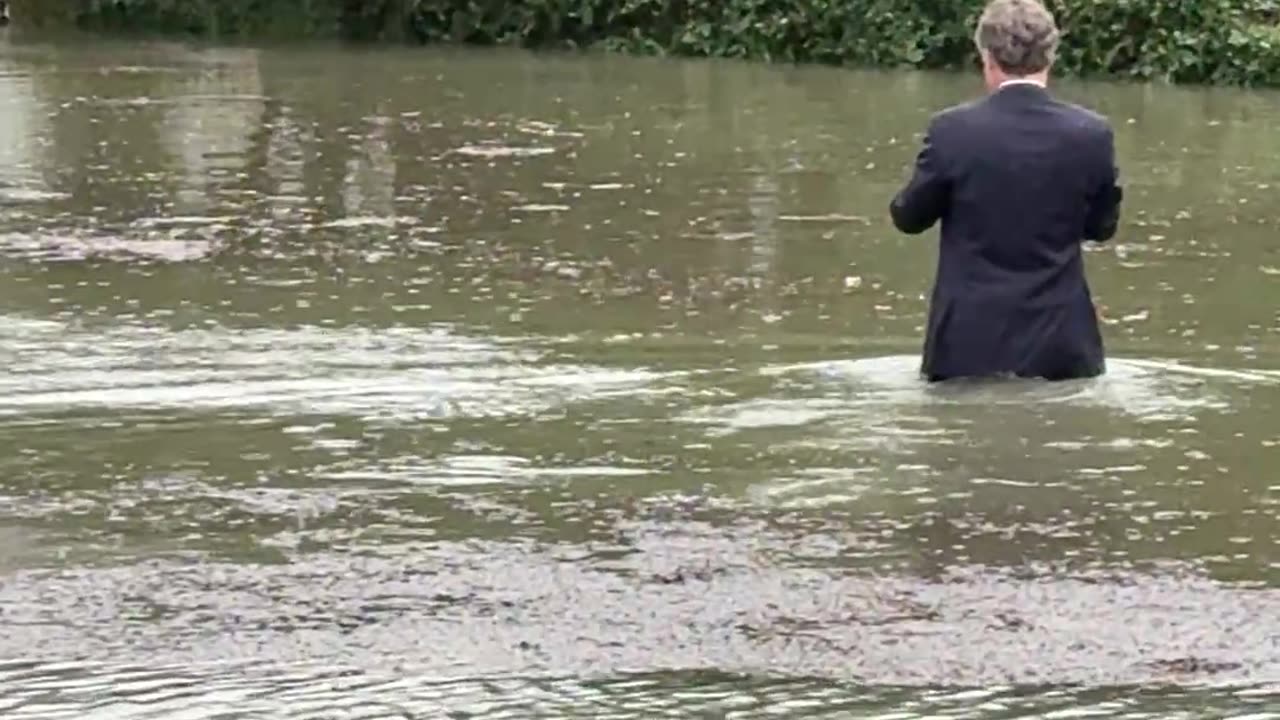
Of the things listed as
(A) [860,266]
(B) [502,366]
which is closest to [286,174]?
(A) [860,266]

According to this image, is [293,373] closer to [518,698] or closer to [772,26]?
[518,698]

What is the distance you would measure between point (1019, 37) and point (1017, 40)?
12 mm

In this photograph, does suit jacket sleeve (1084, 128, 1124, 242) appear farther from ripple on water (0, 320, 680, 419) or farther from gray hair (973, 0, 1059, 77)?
ripple on water (0, 320, 680, 419)

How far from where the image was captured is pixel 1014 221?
281 inches

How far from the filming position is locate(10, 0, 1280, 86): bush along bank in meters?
23.1

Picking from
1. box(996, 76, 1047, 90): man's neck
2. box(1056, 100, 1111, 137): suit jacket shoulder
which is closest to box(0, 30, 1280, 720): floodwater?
box(1056, 100, 1111, 137): suit jacket shoulder

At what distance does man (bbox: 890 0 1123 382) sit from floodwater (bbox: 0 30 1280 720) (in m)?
0.19

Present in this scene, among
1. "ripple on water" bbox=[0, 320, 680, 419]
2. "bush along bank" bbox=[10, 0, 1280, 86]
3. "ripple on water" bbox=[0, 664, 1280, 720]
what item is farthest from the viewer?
"bush along bank" bbox=[10, 0, 1280, 86]

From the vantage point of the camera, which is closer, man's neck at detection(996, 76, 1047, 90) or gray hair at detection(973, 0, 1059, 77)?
gray hair at detection(973, 0, 1059, 77)

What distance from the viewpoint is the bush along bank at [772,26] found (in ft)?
75.7

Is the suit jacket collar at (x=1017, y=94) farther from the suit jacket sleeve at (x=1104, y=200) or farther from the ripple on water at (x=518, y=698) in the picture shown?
the ripple on water at (x=518, y=698)

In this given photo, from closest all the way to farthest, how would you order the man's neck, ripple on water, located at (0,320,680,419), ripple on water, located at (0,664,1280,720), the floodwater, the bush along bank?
ripple on water, located at (0,664,1280,720) < the floodwater < the man's neck < ripple on water, located at (0,320,680,419) < the bush along bank

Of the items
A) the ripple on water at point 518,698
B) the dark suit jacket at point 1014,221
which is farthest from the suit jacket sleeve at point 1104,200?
the ripple on water at point 518,698

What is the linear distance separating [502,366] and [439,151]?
23.6 feet
